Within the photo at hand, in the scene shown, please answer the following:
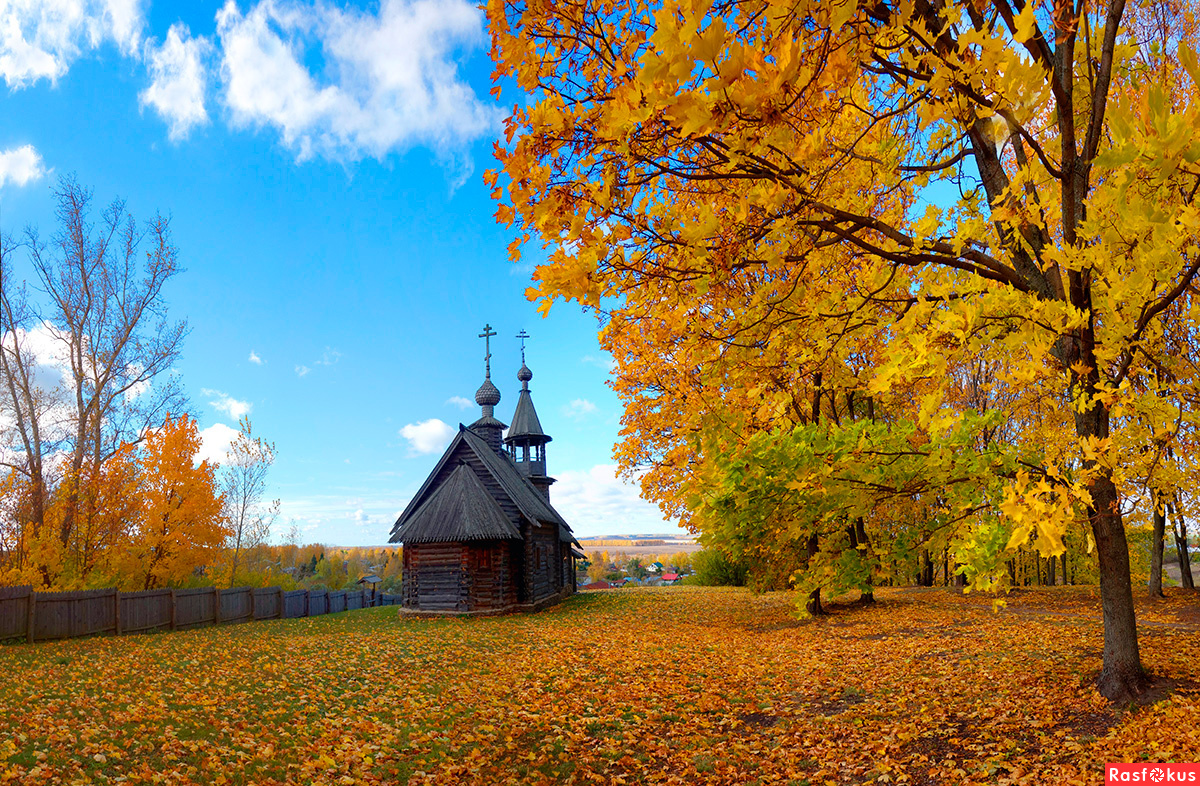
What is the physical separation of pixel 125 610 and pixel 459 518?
10124mm

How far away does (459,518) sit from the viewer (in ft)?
76.2

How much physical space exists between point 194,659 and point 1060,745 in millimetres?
15216

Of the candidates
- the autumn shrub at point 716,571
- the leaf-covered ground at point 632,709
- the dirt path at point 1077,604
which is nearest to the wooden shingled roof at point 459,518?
the leaf-covered ground at point 632,709

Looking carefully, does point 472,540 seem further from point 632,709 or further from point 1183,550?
point 1183,550

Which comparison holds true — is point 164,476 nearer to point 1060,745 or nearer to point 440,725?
point 440,725

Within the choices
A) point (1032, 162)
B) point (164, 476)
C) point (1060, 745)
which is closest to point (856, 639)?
point (1060, 745)

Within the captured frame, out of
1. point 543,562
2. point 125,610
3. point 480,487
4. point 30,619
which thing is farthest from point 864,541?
point 30,619

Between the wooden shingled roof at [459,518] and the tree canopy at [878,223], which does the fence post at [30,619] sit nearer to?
the wooden shingled roof at [459,518]

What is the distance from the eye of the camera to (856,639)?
41.4 ft

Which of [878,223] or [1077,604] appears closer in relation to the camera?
[878,223]

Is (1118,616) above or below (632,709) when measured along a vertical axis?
above

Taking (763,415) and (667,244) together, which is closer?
(667,244)

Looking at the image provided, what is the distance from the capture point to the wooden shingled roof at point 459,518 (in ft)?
74.7

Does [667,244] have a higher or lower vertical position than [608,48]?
lower
